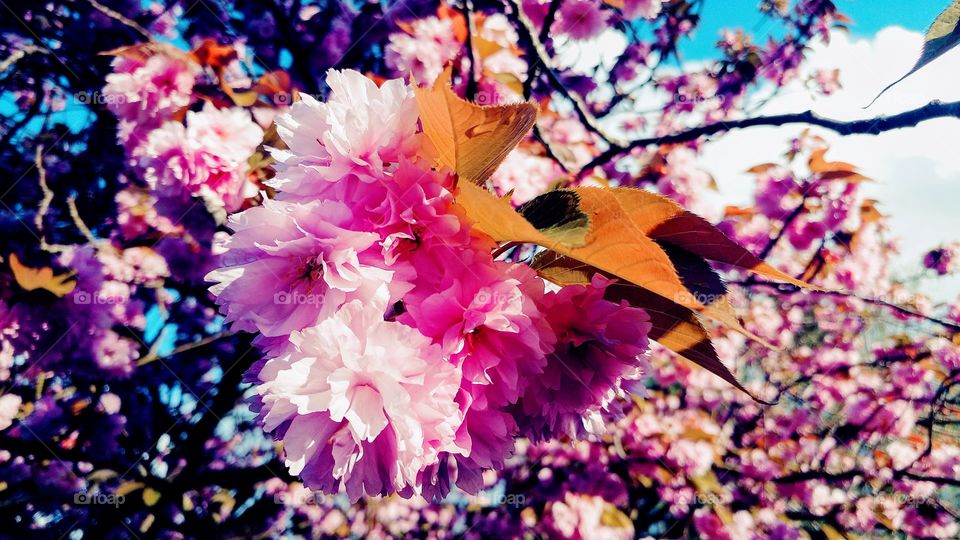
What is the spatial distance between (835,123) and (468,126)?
44.2 inches

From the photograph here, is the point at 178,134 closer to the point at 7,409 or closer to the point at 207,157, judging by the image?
the point at 207,157

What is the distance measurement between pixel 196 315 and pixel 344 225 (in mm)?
3747

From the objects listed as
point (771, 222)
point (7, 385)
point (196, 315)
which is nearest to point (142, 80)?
point (7, 385)

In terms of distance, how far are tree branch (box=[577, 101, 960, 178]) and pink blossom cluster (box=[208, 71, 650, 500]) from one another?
70cm

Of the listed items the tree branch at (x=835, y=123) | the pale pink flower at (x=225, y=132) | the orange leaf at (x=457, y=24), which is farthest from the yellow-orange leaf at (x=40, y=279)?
the tree branch at (x=835, y=123)

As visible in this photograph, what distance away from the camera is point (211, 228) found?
2109 mm

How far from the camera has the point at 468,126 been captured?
0.58m

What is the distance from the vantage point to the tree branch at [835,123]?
0.86 m

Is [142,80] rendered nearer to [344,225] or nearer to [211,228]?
[211,228]

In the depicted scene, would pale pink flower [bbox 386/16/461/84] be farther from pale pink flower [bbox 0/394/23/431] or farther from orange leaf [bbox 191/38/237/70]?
pale pink flower [bbox 0/394/23/431]

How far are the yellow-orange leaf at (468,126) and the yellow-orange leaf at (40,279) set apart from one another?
2332 millimetres

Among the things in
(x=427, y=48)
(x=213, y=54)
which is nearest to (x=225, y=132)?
(x=213, y=54)

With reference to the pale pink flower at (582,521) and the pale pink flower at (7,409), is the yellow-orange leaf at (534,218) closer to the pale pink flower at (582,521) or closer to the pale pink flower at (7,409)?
the pale pink flower at (582,521)

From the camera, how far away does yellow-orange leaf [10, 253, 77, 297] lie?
2.06 metres
